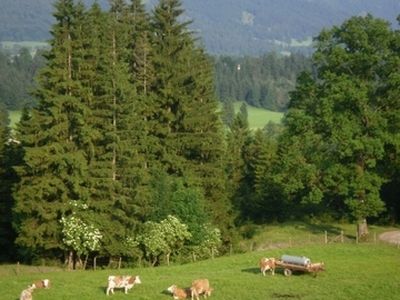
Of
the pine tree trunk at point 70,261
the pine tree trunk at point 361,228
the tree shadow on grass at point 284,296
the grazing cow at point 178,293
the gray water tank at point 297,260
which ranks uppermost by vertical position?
the gray water tank at point 297,260

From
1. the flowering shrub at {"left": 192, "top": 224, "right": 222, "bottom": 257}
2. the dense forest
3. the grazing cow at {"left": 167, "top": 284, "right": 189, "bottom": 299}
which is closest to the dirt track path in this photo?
the dense forest

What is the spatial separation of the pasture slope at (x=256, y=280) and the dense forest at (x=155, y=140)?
594 centimetres

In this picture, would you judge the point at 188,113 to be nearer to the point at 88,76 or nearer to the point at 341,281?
the point at 88,76

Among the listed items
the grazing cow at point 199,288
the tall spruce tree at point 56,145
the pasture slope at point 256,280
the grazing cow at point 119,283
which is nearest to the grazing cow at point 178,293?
the grazing cow at point 199,288

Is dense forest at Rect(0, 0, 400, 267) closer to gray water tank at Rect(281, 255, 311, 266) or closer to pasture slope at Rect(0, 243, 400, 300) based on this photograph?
pasture slope at Rect(0, 243, 400, 300)

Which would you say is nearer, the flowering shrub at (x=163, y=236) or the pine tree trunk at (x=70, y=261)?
the pine tree trunk at (x=70, y=261)

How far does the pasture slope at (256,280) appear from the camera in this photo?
26812mm

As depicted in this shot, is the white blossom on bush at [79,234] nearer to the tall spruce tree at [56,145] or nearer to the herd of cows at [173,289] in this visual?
the tall spruce tree at [56,145]

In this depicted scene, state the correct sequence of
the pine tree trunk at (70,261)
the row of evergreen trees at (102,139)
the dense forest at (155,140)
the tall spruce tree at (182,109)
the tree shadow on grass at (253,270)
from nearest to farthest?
the tree shadow on grass at (253,270) → the row of evergreen trees at (102,139) → the dense forest at (155,140) → the pine tree trunk at (70,261) → the tall spruce tree at (182,109)

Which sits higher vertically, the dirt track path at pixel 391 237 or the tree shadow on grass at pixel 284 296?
the tree shadow on grass at pixel 284 296

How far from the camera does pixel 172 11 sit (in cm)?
4797

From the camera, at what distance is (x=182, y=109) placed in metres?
46.8

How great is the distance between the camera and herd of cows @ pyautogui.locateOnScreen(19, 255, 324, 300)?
25.9 m

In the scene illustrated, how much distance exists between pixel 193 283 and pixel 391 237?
968 inches
